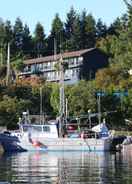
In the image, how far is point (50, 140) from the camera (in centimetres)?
7456

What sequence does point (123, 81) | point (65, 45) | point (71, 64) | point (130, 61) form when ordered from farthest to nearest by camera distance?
1. point (65, 45)
2. point (71, 64)
3. point (123, 81)
4. point (130, 61)

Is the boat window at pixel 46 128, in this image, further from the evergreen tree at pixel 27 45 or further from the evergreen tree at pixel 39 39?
the evergreen tree at pixel 39 39

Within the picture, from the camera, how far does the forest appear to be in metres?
61.8

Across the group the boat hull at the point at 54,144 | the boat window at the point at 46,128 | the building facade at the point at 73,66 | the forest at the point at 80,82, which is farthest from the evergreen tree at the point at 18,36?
the boat window at the point at 46,128

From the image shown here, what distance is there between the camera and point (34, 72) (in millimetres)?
143250

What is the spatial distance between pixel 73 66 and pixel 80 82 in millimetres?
29081

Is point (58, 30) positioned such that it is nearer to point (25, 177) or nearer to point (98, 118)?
point (98, 118)

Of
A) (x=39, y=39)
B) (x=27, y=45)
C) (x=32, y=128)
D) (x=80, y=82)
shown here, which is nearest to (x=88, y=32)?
(x=39, y=39)

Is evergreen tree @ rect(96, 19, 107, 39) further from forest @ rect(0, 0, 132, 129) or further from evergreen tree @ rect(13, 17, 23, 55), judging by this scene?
evergreen tree @ rect(13, 17, 23, 55)

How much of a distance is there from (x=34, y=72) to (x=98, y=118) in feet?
167

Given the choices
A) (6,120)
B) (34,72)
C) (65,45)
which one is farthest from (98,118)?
(65,45)

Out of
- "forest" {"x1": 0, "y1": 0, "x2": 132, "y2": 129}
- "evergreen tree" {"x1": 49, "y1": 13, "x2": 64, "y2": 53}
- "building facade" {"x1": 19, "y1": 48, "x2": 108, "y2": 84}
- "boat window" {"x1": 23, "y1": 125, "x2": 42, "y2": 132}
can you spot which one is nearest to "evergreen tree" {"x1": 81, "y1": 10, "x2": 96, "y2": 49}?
"forest" {"x1": 0, "y1": 0, "x2": 132, "y2": 129}

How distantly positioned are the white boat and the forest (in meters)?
5.40

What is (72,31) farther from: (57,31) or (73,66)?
(73,66)
